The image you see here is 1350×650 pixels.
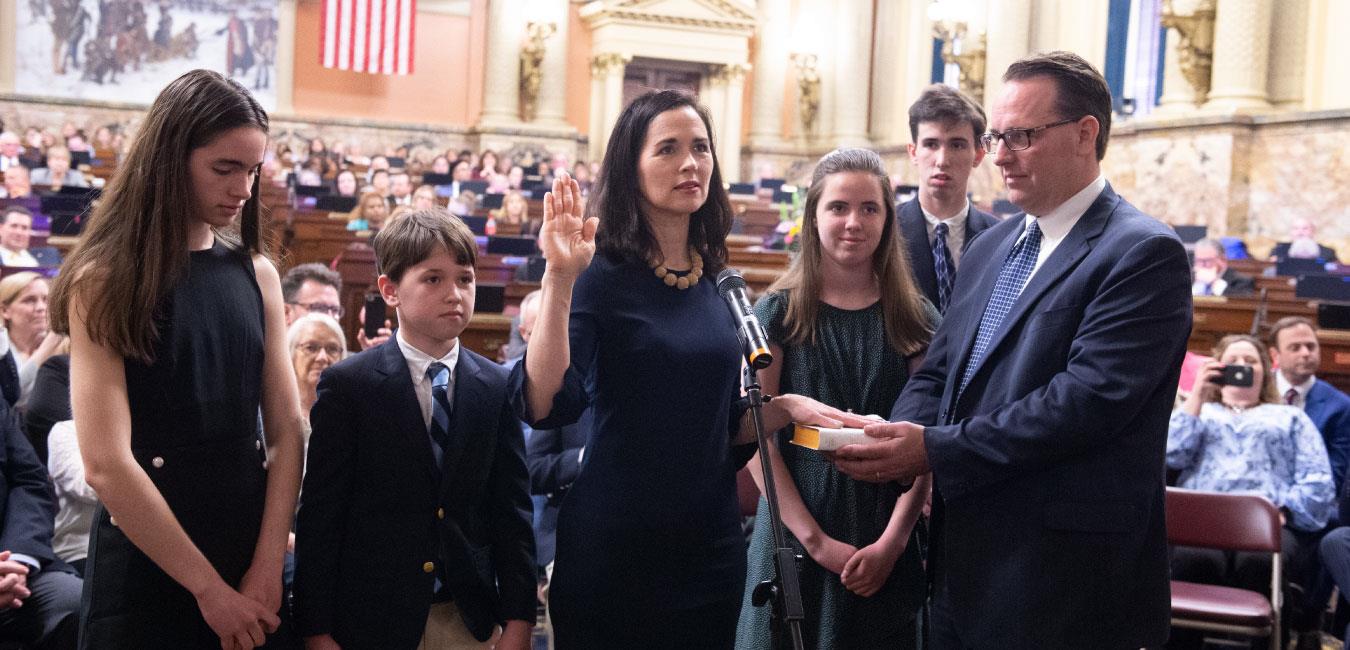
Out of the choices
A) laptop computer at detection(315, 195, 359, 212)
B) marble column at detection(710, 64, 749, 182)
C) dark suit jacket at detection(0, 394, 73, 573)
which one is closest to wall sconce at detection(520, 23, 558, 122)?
marble column at detection(710, 64, 749, 182)

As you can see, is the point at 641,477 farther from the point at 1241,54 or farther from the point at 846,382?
the point at 1241,54

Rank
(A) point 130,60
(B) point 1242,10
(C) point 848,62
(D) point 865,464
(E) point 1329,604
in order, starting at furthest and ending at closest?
(C) point 848,62 → (A) point 130,60 → (B) point 1242,10 → (E) point 1329,604 → (D) point 865,464

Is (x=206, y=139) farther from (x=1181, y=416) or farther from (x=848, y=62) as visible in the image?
(x=848, y=62)

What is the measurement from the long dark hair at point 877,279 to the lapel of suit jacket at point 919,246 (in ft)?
1.24

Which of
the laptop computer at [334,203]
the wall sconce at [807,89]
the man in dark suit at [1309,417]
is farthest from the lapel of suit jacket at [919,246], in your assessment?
the wall sconce at [807,89]

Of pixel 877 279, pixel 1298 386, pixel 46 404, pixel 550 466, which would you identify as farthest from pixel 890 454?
pixel 1298 386

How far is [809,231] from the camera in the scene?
2611 mm

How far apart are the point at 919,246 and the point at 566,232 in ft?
4.40

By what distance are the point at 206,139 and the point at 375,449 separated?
560 mm

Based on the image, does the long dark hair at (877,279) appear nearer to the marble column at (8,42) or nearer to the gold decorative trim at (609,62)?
the gold decorative trim at (609,62)

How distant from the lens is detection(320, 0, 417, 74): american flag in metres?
18.4

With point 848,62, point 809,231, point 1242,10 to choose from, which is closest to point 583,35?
point 848,62

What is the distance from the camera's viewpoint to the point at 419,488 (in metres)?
2.11

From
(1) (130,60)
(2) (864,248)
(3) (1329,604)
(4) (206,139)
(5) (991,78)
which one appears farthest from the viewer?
(1) (130,60)
